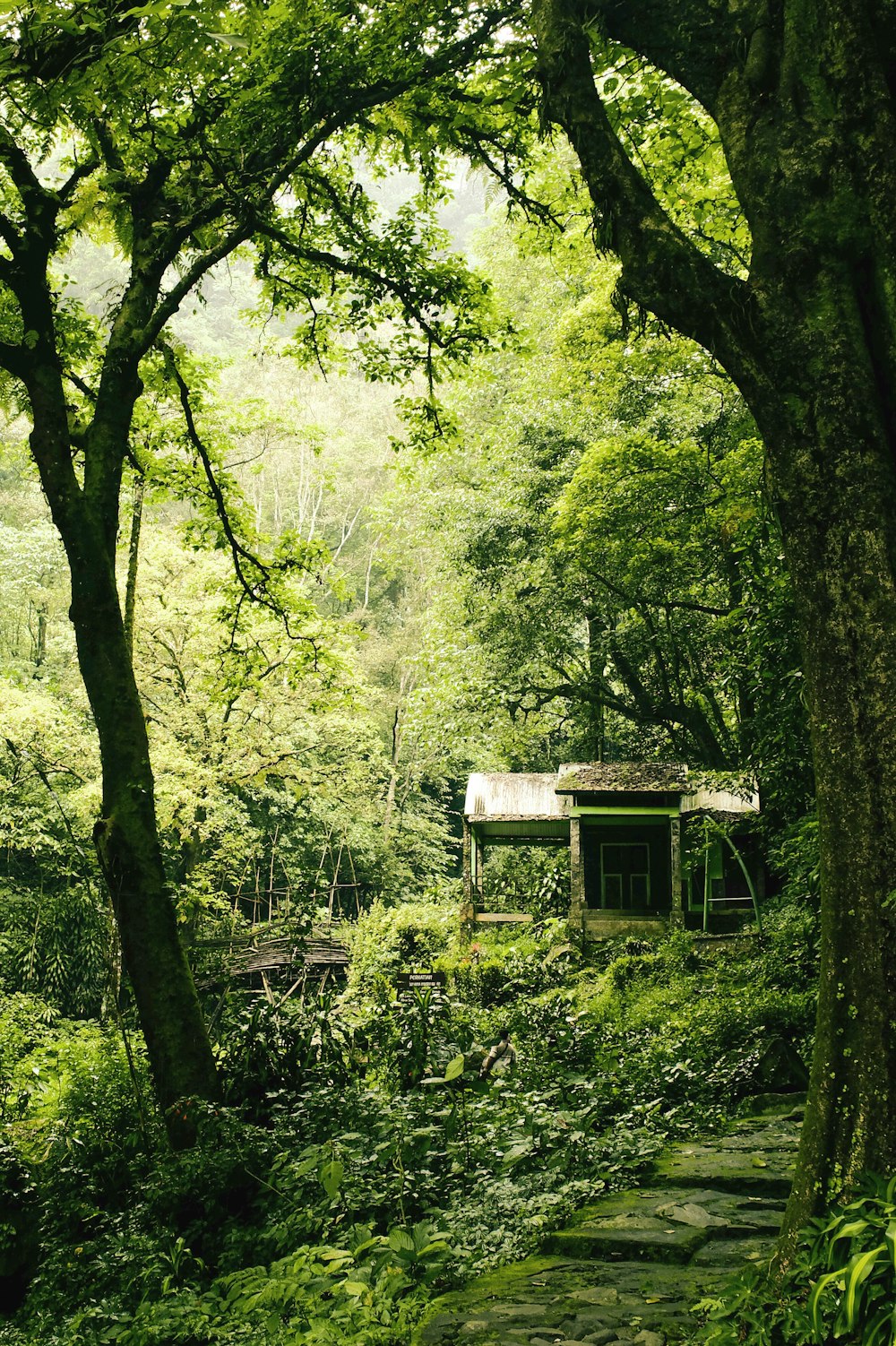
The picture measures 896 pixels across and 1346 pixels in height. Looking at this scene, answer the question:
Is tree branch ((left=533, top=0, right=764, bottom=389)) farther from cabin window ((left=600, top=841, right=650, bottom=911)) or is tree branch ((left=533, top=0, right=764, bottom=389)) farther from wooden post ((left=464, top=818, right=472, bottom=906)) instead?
cabin window ((left=600, top=841, right=650, bottom=911))

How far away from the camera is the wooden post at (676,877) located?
17.5m

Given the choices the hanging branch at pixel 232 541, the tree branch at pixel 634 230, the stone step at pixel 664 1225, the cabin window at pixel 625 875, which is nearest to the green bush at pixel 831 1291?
the stone step at pixel 664 1225

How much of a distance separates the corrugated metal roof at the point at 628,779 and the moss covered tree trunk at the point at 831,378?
52.1 ft

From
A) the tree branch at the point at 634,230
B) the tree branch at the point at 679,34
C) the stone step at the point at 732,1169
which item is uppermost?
the tree branch at the point at 679,34

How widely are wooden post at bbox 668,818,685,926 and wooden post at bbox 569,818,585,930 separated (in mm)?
1730

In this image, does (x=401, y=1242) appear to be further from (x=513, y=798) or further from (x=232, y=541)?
(x=513, y=798)

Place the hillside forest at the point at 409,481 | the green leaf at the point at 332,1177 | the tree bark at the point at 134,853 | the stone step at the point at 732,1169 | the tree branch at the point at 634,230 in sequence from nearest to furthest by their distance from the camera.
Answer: the hillside forest at the point at 409,481, the tree branch at the point at 634,230, the green leaf at the point at 332,1177, the stone step at the point at 732,1169, the tree bark at the point at 134,853

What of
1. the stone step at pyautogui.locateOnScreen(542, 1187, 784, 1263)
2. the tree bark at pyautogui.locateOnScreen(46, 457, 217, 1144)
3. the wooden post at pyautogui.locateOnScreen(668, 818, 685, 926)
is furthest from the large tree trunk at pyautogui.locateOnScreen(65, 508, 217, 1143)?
the wooden post at pyautogui.locateOnScreen(668, 818, 685, 926)

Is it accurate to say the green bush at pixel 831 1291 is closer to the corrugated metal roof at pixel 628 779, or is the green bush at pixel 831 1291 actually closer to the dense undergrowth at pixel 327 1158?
the dense undergrowth at pixel 327 1158

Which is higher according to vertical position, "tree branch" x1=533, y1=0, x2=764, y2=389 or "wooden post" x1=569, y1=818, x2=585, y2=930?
"tree branch" x1=533, y1=0, x2=764, y2=389

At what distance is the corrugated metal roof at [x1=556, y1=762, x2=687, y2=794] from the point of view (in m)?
18.7

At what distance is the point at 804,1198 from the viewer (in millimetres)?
2578

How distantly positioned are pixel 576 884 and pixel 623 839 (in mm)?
4464

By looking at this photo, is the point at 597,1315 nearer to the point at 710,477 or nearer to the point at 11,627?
the point at 710,477
